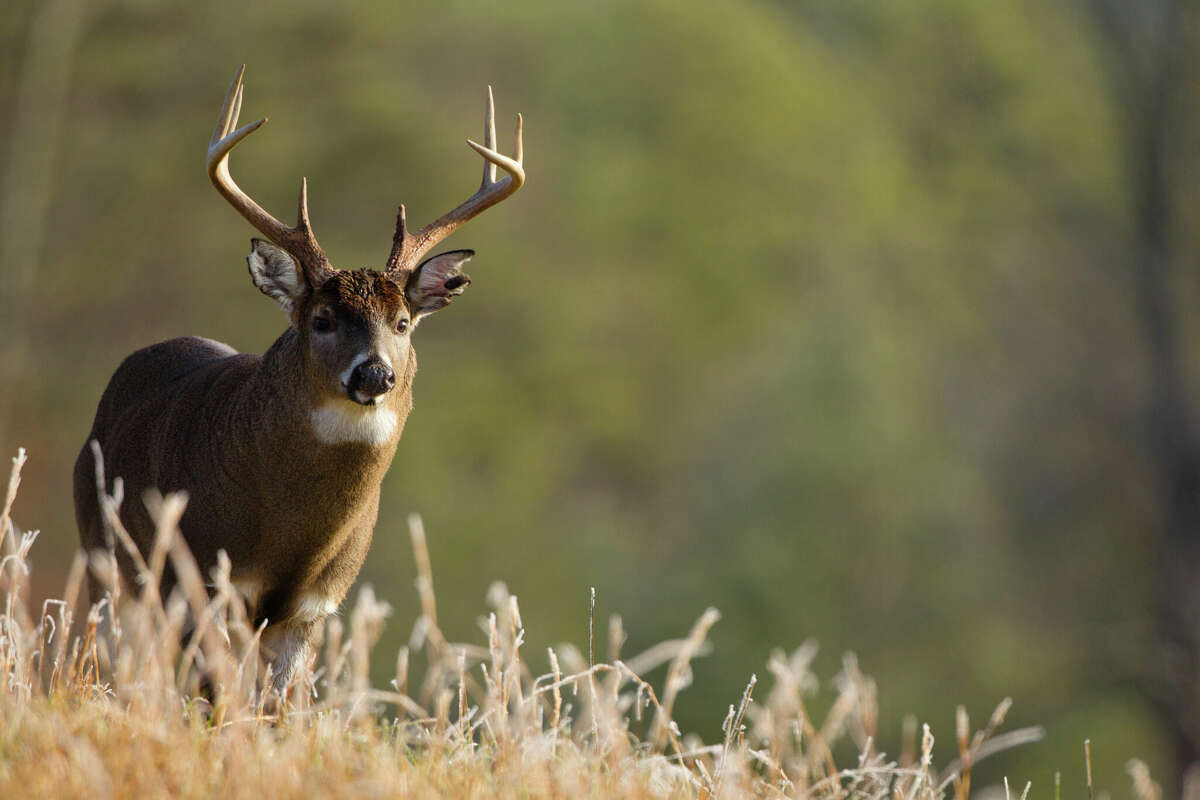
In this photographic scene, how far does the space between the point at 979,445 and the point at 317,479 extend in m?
19.0

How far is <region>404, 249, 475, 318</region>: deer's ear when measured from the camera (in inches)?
244

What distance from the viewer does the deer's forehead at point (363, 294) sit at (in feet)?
19.3

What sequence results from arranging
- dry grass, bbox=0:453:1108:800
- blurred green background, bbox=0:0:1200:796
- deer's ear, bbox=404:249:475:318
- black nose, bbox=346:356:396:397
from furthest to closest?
blurred green background, bbox=0:0:1200:796, deer's ear, bbox=404:249:475:318, black nose, bbox=346:356:396:397, dry grass, bbox=0:453:1108:800

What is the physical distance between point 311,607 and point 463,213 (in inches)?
67.1

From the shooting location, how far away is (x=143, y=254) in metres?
22.2

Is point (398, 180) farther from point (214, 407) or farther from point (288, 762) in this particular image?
point (288, 762)

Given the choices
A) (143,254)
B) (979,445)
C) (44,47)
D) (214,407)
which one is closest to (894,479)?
(979,445)

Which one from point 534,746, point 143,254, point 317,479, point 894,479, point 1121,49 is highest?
point 1121,49

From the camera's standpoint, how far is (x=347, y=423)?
5863 millimetres

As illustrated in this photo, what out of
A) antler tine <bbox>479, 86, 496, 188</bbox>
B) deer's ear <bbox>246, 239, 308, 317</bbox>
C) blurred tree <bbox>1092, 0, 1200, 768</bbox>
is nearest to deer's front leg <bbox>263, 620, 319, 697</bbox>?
deer's ear <bbox>246, 239, 308, 317</bbox>

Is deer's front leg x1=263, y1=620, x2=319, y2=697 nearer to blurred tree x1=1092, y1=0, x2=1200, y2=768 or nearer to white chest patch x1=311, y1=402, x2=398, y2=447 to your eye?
white chest patch x1=311, y1=402, x2=398, y2=447

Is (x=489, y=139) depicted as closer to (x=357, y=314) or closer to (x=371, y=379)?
(x=357, y=314)

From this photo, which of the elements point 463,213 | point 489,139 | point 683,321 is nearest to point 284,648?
point 463,213

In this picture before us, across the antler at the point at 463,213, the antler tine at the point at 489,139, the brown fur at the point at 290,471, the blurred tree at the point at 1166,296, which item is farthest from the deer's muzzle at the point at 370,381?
the blurred tree at the point at 1166,296
